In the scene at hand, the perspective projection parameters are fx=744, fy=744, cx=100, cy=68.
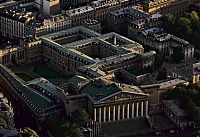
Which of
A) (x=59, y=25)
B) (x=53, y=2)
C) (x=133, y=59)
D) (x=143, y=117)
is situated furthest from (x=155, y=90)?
(x=53, y=2)

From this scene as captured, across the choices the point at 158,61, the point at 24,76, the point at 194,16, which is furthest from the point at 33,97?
the point at 194,16

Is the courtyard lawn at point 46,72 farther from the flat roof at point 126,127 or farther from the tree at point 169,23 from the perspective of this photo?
the tree at point 169,23

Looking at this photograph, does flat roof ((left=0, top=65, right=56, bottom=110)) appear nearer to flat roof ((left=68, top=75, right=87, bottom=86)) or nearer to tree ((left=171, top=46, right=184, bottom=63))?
flat roof ((left=68, top=75, right=87, bottom=86))

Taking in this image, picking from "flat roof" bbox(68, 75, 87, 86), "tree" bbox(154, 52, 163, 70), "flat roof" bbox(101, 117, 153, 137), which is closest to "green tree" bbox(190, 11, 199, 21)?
"tree" bbox(154, 52, 163, 70)

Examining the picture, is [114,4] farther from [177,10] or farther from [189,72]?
[189,72]

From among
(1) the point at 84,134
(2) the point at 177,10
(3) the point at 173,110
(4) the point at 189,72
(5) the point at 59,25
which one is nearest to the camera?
(1) the point at 84,134

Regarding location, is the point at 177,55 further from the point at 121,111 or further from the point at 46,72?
the point at 121,111
